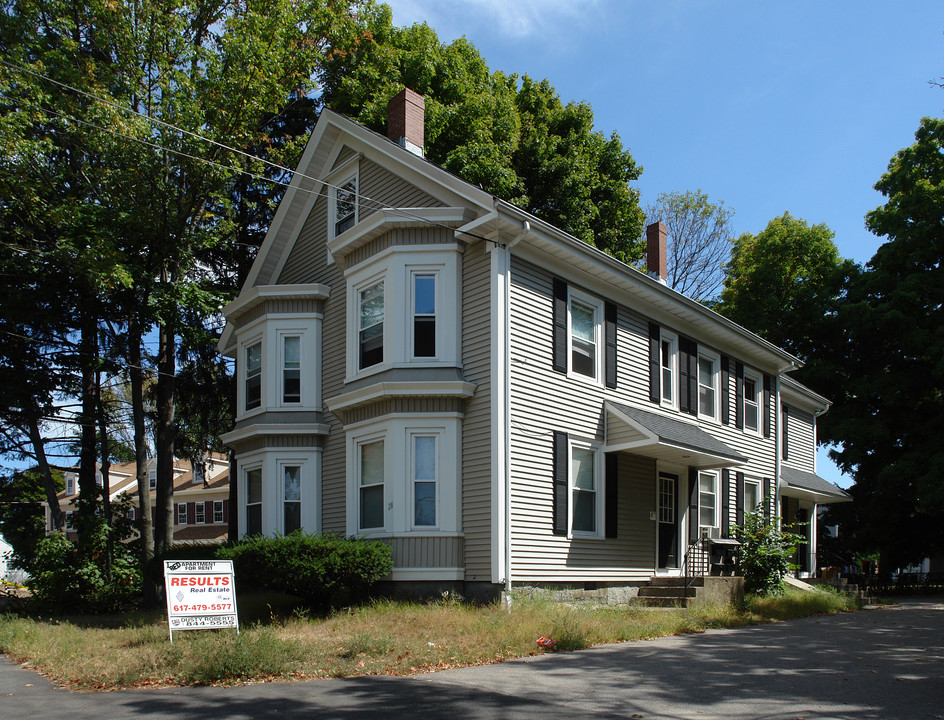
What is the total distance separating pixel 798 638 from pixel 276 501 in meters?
10.7

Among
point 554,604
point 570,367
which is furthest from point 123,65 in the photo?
point 554,604

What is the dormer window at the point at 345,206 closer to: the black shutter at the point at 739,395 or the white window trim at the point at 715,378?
the white window trim at the point at 715,378

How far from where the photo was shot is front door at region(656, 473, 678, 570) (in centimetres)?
1939

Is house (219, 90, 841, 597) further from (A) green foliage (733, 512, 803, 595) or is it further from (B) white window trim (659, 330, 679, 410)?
(A) green foliage (733, 512, 803, 595)

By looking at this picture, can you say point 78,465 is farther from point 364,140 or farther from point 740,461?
point 740,461

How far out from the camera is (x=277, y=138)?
90.6 ft

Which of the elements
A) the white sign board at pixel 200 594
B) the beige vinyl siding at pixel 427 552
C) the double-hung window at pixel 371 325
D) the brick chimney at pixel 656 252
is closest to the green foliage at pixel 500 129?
the brick chimney at pixel 656 252

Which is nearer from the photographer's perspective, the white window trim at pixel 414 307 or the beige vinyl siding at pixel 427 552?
the beige vinyl siding at pixel 427 552

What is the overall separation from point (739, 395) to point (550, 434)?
32.2 ft

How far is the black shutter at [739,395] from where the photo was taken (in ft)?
77.2

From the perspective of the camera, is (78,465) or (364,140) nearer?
(364,140)

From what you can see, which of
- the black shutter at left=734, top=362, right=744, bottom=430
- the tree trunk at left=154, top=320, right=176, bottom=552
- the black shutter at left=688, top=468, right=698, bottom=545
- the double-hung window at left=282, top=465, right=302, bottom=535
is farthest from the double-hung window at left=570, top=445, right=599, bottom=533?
the tree trunk at left=154, top=320, right=176, bottom=552

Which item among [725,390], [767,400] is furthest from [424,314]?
[767,400]

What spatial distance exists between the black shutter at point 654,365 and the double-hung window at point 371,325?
262 inches
